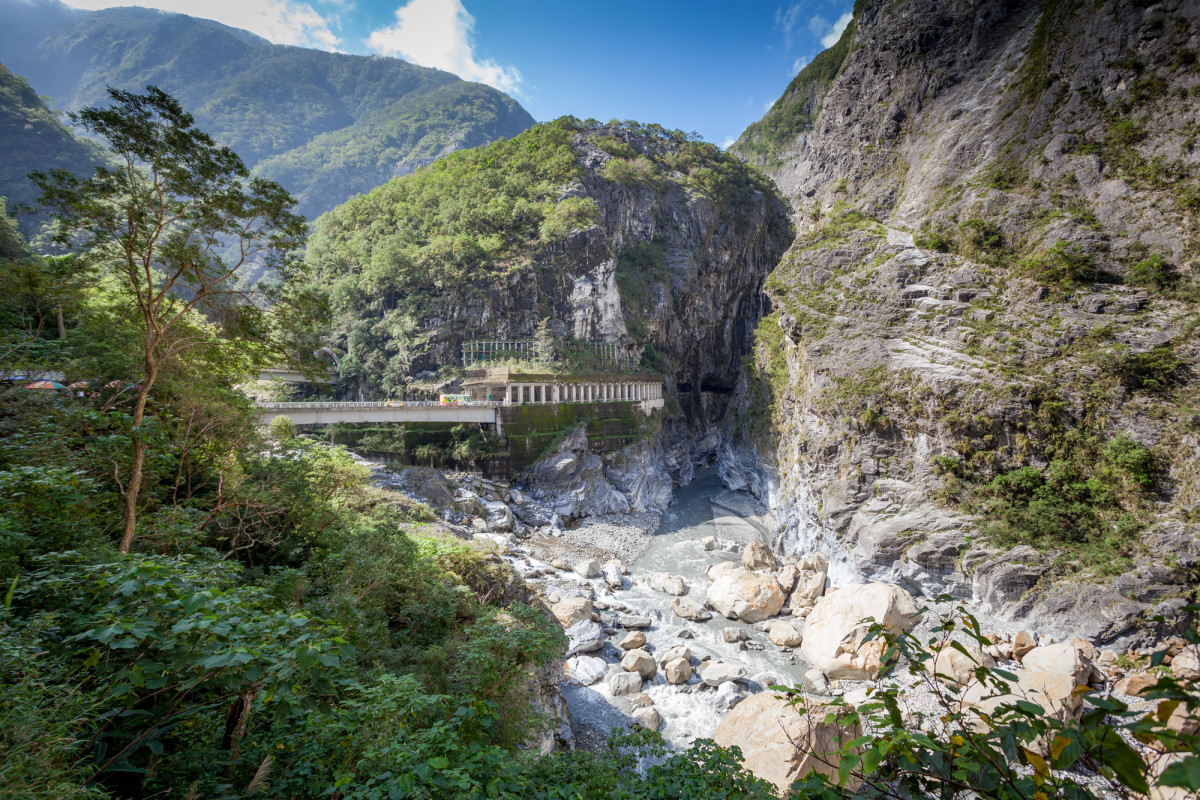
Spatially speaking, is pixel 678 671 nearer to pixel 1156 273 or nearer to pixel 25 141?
pixel 1156 273

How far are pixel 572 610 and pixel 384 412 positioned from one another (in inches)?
699

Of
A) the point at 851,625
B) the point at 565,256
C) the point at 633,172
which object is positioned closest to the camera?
the point at 851,625

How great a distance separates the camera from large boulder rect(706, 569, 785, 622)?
18375 millimetres

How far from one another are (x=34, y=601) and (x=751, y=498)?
111ft

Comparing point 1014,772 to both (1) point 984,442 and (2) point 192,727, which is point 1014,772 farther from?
(1) point 984,442

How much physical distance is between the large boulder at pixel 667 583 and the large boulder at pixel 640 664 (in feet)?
18.4

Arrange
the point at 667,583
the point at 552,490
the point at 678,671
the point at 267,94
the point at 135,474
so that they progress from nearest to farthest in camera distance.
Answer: the point at 135,474 → the point at 678,671 → the point at 667,583 → the point at 552,490 → the point at 267,94

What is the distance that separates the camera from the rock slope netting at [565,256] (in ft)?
124

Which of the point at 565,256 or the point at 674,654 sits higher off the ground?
the point at 565,256

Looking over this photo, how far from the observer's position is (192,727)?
14.2 feet

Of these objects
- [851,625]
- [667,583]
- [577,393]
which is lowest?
[667,583]

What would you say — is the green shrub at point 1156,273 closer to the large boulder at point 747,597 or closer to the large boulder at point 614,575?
the large boulder at point 747,597

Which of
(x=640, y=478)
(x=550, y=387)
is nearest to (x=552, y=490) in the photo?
(x=640, y=478)

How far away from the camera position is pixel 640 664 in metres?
15.0
